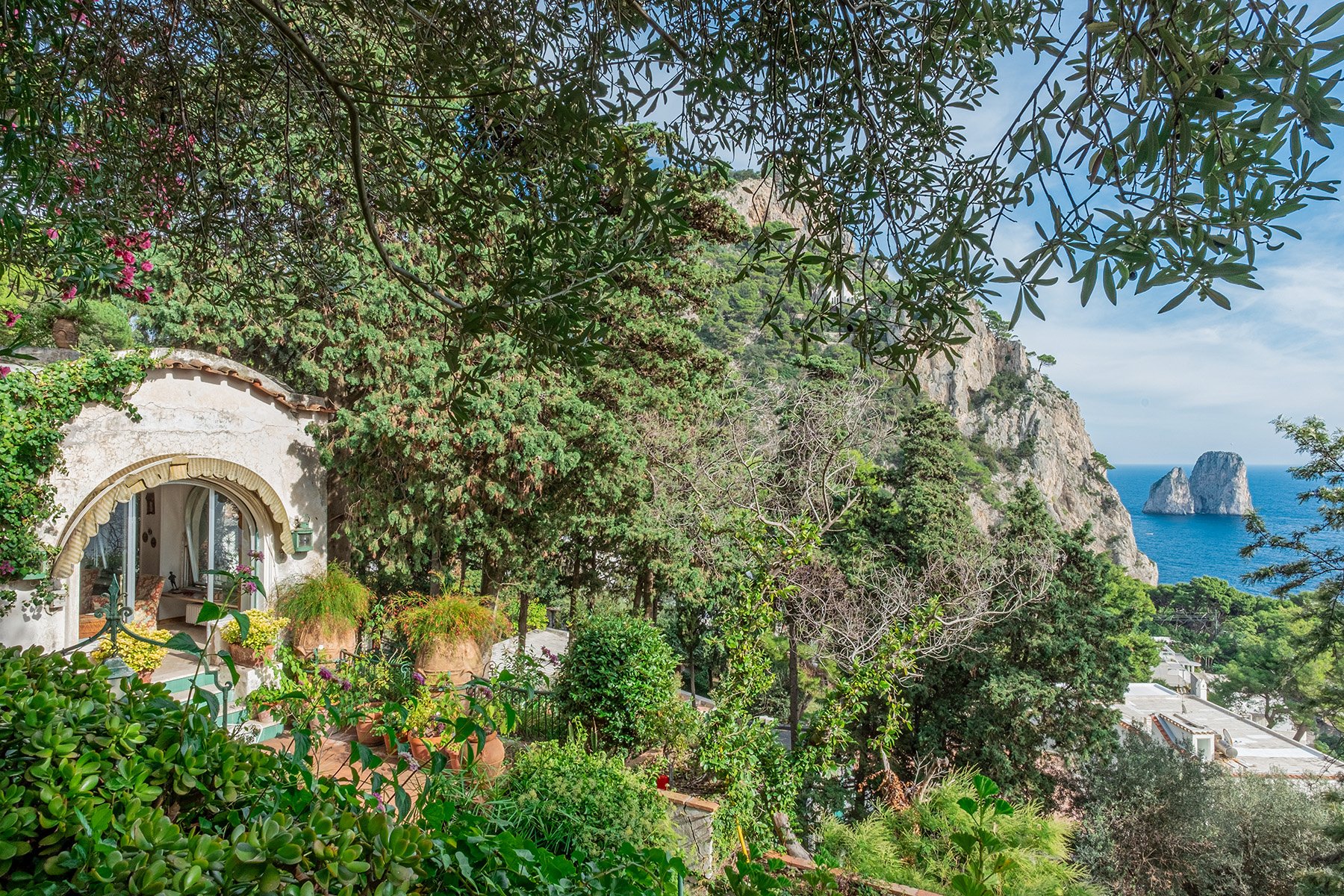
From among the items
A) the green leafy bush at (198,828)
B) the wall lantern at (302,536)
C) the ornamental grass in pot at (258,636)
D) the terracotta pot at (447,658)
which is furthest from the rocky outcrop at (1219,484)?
the green leafy bush at (198,828)

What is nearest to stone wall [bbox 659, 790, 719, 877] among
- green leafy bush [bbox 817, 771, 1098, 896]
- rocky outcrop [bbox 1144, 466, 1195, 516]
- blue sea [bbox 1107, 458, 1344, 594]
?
green leafy bush [bbox 817, 771, 1098, 896]

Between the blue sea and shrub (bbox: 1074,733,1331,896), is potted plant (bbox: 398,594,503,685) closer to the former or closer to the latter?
shrub (bbox: 1074,733,1331,896)

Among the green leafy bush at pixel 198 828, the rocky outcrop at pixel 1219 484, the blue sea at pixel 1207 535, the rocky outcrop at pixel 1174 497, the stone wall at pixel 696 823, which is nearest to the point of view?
the green leafy bush at pixel 198 828

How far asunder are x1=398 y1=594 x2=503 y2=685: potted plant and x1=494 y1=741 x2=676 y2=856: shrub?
259 cm

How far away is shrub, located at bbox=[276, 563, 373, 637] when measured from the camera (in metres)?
6.87

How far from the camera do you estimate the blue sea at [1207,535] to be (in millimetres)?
66625

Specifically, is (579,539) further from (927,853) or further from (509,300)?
(509,300)

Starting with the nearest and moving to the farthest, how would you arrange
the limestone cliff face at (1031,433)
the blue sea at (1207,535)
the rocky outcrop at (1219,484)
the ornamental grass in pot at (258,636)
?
the ornamental grass in pot at (258,636) → the limestone cliff face at (1031,433) → the blue sea at (1207,535) → the rocky outcrop at (1219,484)

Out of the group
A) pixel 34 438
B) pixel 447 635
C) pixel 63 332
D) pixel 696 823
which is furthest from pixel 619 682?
pixel 63 332

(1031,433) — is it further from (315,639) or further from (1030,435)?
(315,639)

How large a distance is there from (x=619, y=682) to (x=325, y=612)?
3206mm

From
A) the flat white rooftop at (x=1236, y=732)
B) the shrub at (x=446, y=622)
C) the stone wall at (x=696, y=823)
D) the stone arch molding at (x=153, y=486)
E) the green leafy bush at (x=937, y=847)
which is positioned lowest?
the flat white rooftop at (x=1236, y=732)

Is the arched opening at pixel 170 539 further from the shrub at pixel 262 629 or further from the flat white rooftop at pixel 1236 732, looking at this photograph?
the flat white rooftop at pixel 1236 732

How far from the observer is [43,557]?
19.2 feet
